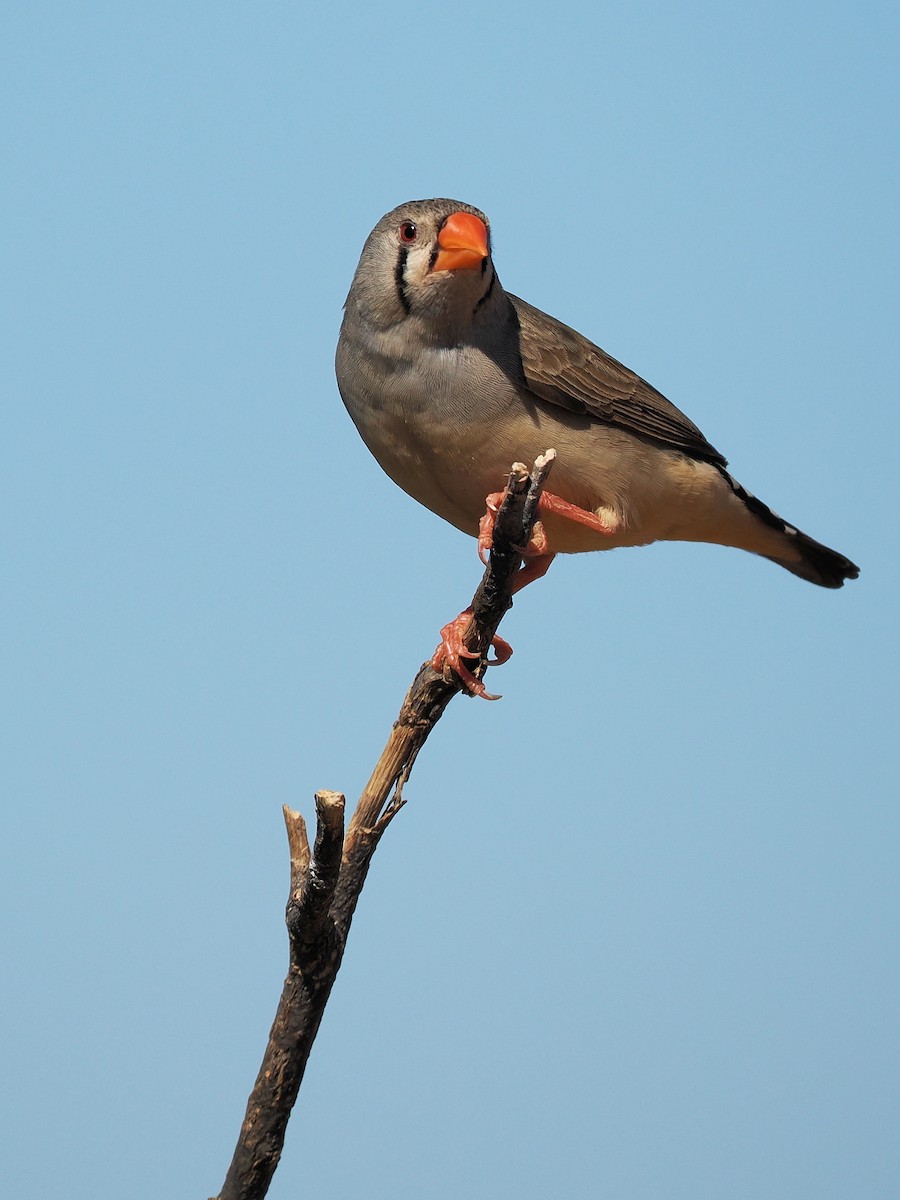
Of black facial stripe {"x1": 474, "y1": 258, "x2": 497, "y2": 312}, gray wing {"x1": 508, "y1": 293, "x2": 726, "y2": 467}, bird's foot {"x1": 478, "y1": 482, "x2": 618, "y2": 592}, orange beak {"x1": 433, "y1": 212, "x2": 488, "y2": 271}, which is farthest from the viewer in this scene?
gray wing {"x1": 508, "y1": 293, "x2": 726, "y2": 467}

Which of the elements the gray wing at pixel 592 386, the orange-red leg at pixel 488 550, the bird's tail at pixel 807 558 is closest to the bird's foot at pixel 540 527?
the orange-red leg at pixel 488 550

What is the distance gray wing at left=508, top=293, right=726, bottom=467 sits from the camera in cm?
542

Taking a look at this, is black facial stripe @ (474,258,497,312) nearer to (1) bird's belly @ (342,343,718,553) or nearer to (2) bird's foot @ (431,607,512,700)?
(1) bird's belly @ (342,343,718,553)

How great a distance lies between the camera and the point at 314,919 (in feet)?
14.8

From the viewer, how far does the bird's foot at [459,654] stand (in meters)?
5.11

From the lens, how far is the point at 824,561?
6.60m

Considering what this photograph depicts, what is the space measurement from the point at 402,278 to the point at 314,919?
236cm

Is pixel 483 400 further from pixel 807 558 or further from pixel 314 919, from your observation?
pixel 807 558

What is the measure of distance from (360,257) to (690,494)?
1.66m

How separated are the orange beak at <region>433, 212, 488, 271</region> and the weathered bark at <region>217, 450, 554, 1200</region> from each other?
906mm

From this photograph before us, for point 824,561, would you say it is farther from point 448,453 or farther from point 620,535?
point 448,453

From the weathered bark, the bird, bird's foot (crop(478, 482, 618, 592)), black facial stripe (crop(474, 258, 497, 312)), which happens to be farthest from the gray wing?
the weathered bark

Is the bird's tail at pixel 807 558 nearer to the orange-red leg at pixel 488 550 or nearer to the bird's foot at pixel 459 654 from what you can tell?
the orange-red leg at pixel 488 550

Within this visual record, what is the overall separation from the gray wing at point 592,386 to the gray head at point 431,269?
1.11 ft
